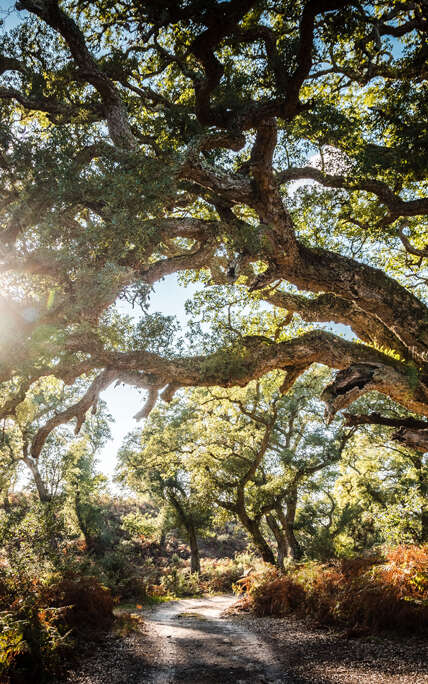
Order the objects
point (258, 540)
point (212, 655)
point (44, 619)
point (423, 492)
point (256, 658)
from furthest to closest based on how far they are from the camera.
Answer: point (258, 540) < point (423, 492) < point (212, 655) < point (44, 619) < point (256, 658)

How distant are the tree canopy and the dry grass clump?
2.50m

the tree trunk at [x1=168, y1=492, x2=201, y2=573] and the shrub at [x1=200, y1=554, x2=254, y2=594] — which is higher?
the tree trunk at [x1=168, y1=492, x2=201, y2=573]

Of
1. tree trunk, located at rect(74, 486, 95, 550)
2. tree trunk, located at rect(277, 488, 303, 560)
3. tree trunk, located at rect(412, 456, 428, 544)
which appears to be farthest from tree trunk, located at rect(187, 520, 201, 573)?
tree trunk, located at rect(412, 456, 428, 544)

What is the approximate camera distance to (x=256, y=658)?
5.89 metres

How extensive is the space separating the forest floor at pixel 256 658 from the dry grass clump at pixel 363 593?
0.38m

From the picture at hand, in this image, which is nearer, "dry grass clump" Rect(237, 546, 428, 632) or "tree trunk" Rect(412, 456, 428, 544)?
"dry grass clump" Rect(237, 546, 428, 632)

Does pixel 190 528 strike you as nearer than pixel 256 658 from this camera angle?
No

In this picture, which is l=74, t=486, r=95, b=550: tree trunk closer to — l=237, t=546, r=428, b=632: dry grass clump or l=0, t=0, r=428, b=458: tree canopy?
l=237, t=546, r=428, b=632: dry grass clump

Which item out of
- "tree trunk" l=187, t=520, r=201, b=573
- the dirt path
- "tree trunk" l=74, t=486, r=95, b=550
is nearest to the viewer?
the dirt path

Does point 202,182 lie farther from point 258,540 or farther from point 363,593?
point 258,540

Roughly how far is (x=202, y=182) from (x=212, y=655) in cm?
849

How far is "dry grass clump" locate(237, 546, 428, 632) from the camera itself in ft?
20.2

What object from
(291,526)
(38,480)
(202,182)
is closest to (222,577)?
(291,526)

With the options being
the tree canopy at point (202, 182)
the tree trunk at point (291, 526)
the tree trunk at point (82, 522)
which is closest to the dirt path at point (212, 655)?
the tree canopy at point (202, 182)
